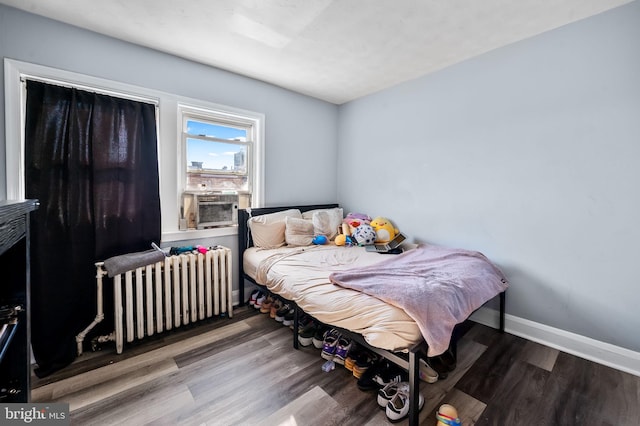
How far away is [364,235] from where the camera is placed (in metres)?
2.93

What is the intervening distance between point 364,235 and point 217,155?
1827mm

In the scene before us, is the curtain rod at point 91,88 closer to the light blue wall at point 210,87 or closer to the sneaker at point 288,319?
the light blue wall at point 210,87

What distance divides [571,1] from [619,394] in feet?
8.35

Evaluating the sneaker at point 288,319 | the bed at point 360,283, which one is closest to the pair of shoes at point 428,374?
the bed at point 360,283

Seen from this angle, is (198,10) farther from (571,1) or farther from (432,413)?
(432,413)

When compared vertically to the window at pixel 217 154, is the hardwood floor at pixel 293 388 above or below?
below

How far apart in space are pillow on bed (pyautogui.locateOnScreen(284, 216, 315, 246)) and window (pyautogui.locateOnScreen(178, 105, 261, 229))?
1.96 ft

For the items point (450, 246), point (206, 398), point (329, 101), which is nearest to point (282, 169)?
point (329, 101)

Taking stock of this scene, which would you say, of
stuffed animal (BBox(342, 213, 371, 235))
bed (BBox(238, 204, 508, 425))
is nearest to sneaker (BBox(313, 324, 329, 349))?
bed (BBox(238, 204, 508, 425))

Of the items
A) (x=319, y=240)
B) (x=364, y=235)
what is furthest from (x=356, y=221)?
(x=319, y=240)

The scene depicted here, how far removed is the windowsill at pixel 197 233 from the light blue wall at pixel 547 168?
2.07m

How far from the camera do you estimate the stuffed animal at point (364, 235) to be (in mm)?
2922

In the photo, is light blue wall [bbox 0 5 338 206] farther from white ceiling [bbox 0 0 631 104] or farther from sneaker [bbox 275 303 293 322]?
sneaker [bbox 275 303 293 322]

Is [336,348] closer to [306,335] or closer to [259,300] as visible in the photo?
[306,335]
